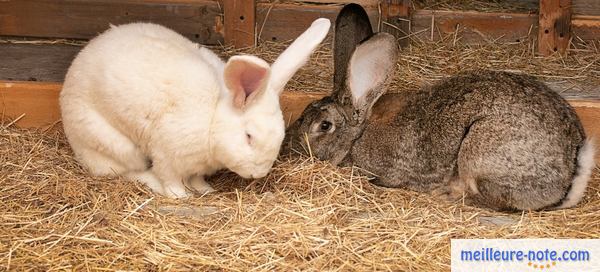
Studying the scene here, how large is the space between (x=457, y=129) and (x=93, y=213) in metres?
2.01

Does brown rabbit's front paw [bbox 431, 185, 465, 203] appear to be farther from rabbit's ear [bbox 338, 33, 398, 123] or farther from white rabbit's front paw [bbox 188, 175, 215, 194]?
white rabbit's front paw [bbox 188, 175, 215, 194]

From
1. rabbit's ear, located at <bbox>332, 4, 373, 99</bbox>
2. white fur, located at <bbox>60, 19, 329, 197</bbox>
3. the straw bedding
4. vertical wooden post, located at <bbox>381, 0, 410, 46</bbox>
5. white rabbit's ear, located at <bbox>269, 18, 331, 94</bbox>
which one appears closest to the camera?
the straw bedding

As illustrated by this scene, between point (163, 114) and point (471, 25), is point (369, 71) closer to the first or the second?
point (163, 114)

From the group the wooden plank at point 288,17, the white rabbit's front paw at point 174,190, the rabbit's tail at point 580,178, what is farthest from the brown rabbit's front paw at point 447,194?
the wooden plank at point 288,17

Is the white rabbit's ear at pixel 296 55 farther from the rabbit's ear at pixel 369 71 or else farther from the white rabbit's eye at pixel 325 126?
the white rabbit's eye at pixel 325 126

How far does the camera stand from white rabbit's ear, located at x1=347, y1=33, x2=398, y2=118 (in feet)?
15.7

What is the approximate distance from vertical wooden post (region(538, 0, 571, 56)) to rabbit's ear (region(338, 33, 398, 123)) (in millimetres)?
1868

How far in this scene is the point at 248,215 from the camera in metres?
4.31

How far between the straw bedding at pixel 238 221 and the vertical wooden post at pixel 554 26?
151 centimetres

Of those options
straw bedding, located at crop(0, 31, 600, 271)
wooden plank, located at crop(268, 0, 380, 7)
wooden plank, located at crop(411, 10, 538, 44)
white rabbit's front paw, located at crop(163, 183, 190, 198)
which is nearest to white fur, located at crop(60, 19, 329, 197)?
white rabbit's front paw, located at crop(163, 183, 190, 198)

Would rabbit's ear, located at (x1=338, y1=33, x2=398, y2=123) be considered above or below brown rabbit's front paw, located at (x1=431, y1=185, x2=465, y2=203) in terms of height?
above

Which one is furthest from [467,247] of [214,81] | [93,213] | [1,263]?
[1,263]

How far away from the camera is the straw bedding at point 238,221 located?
3891mm

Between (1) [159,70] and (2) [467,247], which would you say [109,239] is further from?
(2) [467,247]
